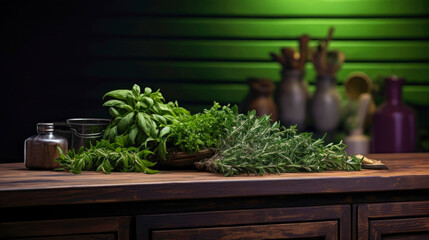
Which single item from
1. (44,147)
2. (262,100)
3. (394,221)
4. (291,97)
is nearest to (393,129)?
(291,97)

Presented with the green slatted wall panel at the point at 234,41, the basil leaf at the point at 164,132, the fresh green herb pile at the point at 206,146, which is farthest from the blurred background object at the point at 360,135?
the basil leaf at the point at 164,132

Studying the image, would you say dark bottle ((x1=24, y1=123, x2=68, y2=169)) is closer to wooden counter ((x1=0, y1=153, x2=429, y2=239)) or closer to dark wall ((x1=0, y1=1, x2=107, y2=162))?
→ wooden counter ((x1=0, y1=153, x2=429, y2=239))

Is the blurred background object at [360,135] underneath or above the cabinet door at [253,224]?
above

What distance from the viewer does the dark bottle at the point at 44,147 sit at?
152 centimetres

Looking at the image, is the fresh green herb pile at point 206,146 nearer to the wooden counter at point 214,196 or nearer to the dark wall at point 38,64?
the wooden counter at point 214,196

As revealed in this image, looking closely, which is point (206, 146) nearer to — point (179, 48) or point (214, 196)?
point (214, 196)

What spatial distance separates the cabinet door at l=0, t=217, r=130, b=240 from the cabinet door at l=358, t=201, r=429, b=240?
0.64 metres

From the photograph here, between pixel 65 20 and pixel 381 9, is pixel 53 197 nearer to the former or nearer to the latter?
pixel 65 20

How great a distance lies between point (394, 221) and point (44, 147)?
1.04 m

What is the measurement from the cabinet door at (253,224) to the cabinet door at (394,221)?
2.0 inches

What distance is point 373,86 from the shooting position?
10.5ft

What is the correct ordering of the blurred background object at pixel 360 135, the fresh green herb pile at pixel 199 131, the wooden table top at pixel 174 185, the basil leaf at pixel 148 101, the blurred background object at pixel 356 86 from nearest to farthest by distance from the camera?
the wooden table top at pixel 174 185 → the fresh green herb pile at pixel 199 131 → the basil leaf at pixel 148 101 → the blurred background object at pixel 360 135 → the blurred background object at pixel 356 86

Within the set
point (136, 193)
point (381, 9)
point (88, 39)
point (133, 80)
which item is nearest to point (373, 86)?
point (381, 9)

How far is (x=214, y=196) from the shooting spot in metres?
1.29
